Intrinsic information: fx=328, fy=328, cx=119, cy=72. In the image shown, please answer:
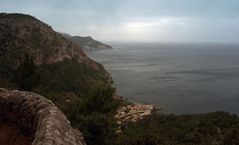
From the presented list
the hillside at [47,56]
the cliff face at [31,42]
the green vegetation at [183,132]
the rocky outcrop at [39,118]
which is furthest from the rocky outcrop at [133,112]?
the rocky outcrop at [39,118]

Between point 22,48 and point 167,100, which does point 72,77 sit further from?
point 167,100

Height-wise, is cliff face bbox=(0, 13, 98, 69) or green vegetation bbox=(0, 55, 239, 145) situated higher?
cliff face bbox=(0, 13, 98, 69)

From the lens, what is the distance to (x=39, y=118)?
28.9ft

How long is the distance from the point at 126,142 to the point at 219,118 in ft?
84.0

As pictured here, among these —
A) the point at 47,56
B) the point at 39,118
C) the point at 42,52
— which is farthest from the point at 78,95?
the point at 39,118

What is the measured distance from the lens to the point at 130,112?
61.3 meters

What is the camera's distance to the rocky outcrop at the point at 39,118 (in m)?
7.02

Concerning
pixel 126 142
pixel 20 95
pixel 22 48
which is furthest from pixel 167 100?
pixel 20 95

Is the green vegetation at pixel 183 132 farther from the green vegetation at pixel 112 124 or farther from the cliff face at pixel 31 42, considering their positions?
the cliff face at pixel 31 42

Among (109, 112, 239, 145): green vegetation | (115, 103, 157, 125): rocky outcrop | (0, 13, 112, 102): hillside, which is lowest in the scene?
(115, 103, 157, 125): rocky outcrop

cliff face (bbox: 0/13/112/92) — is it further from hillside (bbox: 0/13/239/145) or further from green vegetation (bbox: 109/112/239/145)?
green vegetation (bbox: 109/112/239/145)

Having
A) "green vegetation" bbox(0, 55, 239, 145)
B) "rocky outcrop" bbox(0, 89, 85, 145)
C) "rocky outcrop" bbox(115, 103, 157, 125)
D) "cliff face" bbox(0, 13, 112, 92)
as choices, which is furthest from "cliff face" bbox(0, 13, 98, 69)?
"rocky outcrop" bbox(0, 89, 85, 145)

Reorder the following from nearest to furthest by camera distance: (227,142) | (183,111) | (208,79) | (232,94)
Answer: (227,142)
(183,111)
(232,94)
(208,79)

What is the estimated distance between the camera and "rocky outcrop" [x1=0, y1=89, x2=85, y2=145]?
276 inches
